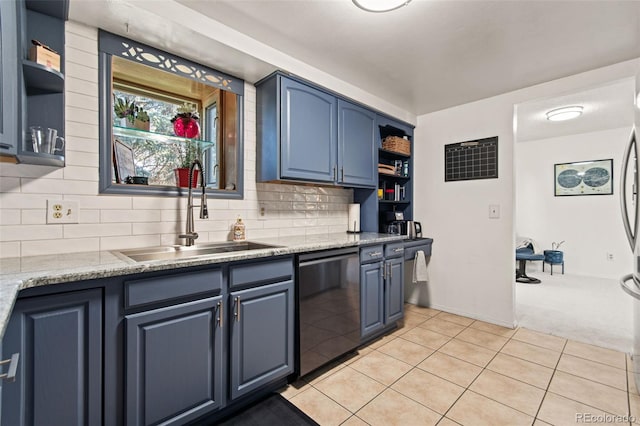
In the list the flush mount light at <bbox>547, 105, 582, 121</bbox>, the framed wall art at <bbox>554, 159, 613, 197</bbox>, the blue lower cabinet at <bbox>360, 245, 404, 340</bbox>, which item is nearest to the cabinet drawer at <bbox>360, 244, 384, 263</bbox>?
the blue lower cabinet at <bbox>360, 245, 404, 340</bbox>

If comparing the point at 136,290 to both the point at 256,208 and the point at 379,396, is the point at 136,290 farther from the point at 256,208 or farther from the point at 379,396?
the point at 379,396

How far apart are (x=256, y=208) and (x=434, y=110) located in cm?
241

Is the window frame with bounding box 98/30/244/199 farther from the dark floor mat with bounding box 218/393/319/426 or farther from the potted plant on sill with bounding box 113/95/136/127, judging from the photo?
the dark floor mat with bounding box 218/393/319/426

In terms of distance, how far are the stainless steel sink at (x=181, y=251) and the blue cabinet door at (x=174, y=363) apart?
325 millimetres

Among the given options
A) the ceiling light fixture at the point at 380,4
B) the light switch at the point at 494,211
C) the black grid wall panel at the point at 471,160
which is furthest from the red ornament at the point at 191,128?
the light switch at the point at 494,211

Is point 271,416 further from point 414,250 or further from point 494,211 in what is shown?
point 494,211

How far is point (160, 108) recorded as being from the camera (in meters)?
2.12

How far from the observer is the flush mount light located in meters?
3.73

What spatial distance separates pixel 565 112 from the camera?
379cm

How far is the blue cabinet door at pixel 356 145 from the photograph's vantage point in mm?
2785

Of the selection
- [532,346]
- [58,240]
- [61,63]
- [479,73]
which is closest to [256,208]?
[58,240]

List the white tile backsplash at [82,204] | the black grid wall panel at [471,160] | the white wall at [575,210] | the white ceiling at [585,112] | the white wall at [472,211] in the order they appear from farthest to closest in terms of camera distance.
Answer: the white wall at [575,210] → the white ceiling at [585,112] → the black grid wall panel at [471,160] → the white wall at [472,211] → the white tile backsplash at [82,204]

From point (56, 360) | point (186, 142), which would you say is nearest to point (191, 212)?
point (186, 142)

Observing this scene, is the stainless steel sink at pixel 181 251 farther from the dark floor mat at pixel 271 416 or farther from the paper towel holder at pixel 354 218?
the paper towel holder at pixel 354 218
